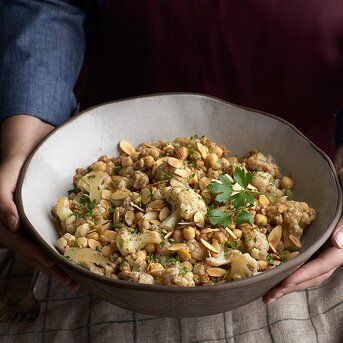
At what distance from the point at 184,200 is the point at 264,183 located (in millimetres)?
169

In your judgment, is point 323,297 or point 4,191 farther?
point 323,297

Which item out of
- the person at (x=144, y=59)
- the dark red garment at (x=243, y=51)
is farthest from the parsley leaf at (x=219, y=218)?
the dark red garment at (x=243, y=51)

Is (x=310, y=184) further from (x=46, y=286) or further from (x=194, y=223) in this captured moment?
(x=46, y=286)

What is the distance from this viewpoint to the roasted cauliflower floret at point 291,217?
84 centimetres

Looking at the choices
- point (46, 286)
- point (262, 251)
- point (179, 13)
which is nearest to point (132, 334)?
point (46, 286)

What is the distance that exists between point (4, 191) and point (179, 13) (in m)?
0.58

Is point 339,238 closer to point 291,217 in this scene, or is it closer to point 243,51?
point 291,217

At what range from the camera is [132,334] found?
0.97m

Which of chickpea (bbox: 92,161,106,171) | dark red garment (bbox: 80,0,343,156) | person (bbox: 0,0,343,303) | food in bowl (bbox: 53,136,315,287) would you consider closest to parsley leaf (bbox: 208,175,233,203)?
food in bowl (bbox: 53,136,315,287)

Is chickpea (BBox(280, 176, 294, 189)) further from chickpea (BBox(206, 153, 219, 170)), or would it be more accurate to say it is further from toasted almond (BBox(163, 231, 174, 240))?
toasted almond (BBox(163, 231, 174, 240))

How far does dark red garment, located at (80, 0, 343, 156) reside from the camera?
1168mm

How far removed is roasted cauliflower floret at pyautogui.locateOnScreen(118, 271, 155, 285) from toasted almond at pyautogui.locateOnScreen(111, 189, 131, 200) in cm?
15

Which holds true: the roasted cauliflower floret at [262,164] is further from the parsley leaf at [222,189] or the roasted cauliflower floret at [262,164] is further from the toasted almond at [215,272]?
the toasted almond at [215,272]

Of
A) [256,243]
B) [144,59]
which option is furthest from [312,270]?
[144,59]
